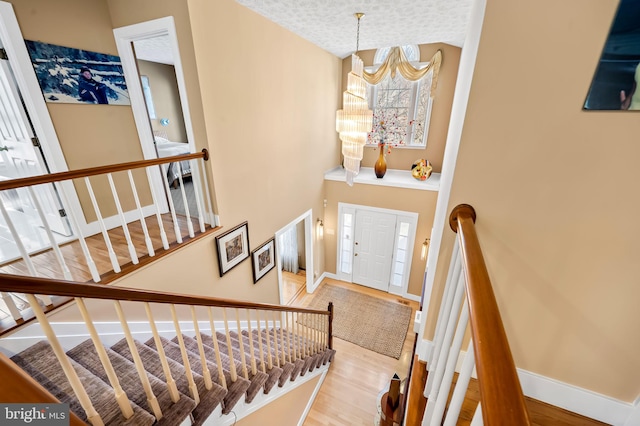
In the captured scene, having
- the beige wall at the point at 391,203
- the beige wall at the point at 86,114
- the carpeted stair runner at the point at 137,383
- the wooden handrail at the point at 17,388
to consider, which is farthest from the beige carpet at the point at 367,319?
the wooden handrail at the point at 17,388

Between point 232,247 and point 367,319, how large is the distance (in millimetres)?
3163

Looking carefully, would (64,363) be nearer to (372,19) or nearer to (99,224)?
(99,224)

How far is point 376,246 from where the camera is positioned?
217 inches

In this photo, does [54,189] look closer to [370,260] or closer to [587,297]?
[587,297]

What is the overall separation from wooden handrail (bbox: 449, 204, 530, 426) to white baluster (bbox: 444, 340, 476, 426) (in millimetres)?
49

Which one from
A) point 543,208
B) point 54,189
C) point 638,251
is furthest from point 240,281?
point 638,251

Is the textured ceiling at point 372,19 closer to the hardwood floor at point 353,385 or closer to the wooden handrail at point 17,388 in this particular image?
the wooden handrail at point 17,388

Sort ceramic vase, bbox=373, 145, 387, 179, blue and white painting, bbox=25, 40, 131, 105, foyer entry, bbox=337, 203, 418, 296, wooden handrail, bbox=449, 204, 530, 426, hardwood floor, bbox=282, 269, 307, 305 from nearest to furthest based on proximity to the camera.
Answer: wooden handrail, bbox=449, 204, 530, 426 → blue and white painting, bbox=25, 40, 131, 105 → ceramic vase, bbox=373, 145, 387, 179 → foyer entry, bbox=337, 203, 418, 296 → hardwood floor, bbox=282, 269, 307, 305

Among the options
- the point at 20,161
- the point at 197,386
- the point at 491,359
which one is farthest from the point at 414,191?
the point at 20,161

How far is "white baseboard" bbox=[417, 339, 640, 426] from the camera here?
47.3 inches

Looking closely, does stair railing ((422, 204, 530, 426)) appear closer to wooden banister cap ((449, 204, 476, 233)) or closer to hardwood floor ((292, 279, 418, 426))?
wooden banister cap ((449, 204, 476, 233))

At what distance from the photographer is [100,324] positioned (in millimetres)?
2047

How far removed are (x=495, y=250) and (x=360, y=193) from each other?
4051mm

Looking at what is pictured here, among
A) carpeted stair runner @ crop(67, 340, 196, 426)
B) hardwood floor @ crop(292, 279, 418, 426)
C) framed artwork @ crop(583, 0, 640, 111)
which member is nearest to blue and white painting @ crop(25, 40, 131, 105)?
carpeted stair runner @ crop(67, 340, 196, 426)
